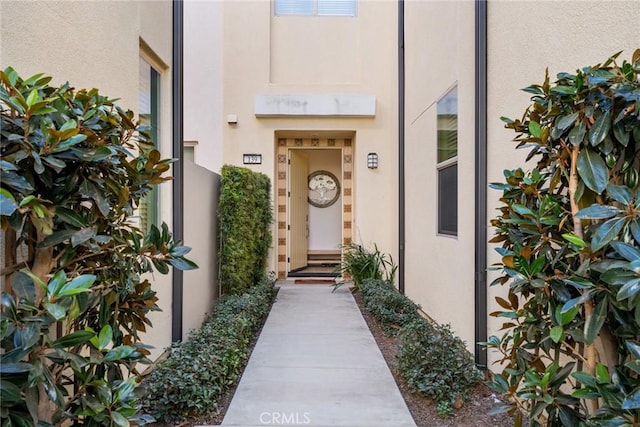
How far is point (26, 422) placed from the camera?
1219 mm

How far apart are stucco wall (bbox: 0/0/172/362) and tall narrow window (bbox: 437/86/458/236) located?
109 inches

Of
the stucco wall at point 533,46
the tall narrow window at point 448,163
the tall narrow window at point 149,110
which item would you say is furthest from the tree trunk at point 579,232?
the tall narrow window at point 149,110

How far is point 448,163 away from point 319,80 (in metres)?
3.72

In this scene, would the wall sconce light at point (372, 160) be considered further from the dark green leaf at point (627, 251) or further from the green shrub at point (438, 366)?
the dark green leaf at point (627, 251)

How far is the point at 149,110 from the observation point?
345 centimetres

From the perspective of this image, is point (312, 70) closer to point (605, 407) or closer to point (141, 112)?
point (141, 112)

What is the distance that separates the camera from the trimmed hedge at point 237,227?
198 inches

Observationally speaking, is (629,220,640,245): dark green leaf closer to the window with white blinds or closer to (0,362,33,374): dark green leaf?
(0,362,33,374): dark green leaf

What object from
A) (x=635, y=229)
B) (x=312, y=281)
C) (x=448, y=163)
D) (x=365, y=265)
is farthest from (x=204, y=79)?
(x=635, y=229)

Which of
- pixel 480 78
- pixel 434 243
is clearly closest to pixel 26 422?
pixel 480 78

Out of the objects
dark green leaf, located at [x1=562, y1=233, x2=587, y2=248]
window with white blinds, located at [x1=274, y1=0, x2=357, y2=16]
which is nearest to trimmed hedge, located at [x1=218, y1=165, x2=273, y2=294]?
window with white blinds, located at [x1=274, y1=0, x2=357, y2=16]

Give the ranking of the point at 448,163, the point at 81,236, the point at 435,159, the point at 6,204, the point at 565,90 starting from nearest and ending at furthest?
the point at 6,204 < the point at 81,236 < the point at 565,90 < the point at 448,163 < the point at 435,159

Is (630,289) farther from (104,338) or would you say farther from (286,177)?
(286,177)

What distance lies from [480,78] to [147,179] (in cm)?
262
